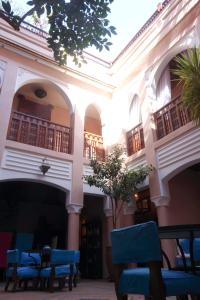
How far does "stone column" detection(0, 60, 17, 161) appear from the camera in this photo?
7.16 m

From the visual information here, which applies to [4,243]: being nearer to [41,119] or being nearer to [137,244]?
[41,119]

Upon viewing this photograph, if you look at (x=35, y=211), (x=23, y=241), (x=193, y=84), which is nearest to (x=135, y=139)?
(x=193, y=84)

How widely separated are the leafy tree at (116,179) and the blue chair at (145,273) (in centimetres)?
504

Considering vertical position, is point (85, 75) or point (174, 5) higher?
point (174, 5)

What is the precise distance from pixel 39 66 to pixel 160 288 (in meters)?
8.34

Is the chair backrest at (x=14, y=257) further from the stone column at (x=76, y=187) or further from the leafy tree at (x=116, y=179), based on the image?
the leafy tree at (x=116, y=179)

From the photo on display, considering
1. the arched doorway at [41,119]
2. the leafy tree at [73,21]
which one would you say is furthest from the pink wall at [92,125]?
the leafy tree at [73,21]

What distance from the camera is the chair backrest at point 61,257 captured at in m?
5.08

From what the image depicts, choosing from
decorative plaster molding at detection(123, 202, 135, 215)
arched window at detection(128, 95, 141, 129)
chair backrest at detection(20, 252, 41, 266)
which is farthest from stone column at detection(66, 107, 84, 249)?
arched window at detection(128, 95, 141, 129)

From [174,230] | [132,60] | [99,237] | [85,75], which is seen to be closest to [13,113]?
[85,75]

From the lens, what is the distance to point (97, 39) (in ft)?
9.52

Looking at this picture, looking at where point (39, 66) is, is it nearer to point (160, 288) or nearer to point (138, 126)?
point (138, 126)

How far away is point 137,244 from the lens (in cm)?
168

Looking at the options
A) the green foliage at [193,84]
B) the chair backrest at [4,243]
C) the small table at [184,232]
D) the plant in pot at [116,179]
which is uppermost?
the green foliage at [193,84]
